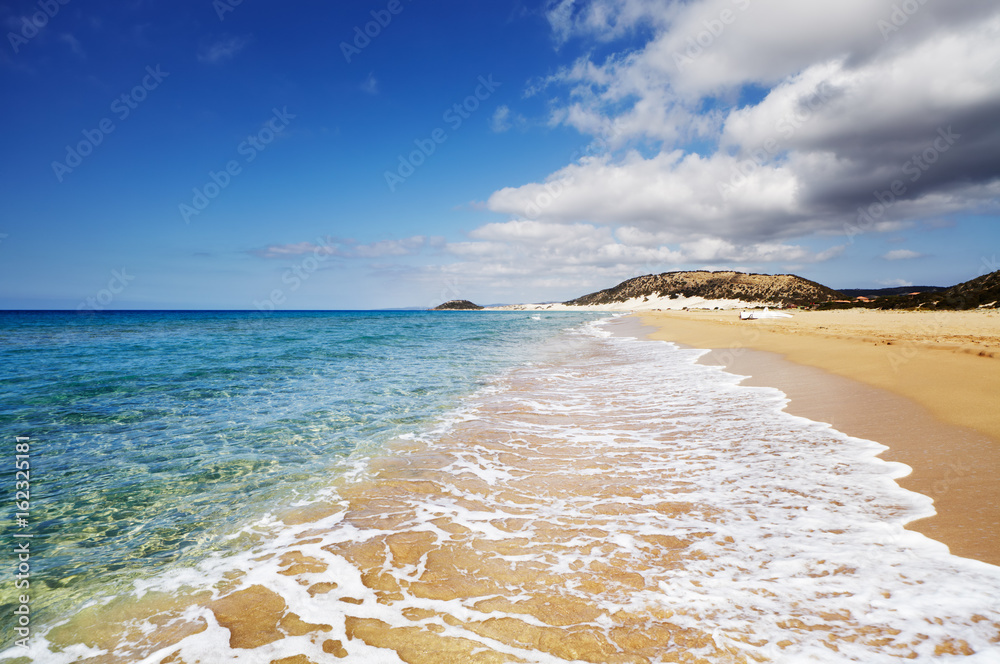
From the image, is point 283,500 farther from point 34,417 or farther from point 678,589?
point 34,417

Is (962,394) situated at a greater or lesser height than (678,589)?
greater

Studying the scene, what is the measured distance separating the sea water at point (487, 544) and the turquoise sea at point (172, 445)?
0.17 feet

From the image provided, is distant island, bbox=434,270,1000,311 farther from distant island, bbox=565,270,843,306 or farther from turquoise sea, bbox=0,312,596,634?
turquoise sea, bbox=0,312,596,634

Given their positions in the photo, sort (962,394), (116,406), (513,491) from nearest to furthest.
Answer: (513,491) → (962,394) → (116,406)

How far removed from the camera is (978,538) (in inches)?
153

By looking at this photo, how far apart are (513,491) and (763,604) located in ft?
10.5

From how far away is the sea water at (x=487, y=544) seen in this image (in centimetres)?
315

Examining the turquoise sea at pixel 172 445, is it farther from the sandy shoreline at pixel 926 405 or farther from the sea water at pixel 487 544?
the sandy shoreline at pixel 926 405

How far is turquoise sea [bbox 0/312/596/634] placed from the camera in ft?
15.4

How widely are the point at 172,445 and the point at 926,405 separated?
14.9 metres

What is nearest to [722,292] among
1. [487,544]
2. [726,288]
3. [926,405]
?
[726,288]

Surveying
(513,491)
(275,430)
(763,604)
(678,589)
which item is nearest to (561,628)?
(678,589)

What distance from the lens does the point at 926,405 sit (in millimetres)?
8305

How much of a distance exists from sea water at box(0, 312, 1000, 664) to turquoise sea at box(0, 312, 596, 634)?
5 cm
